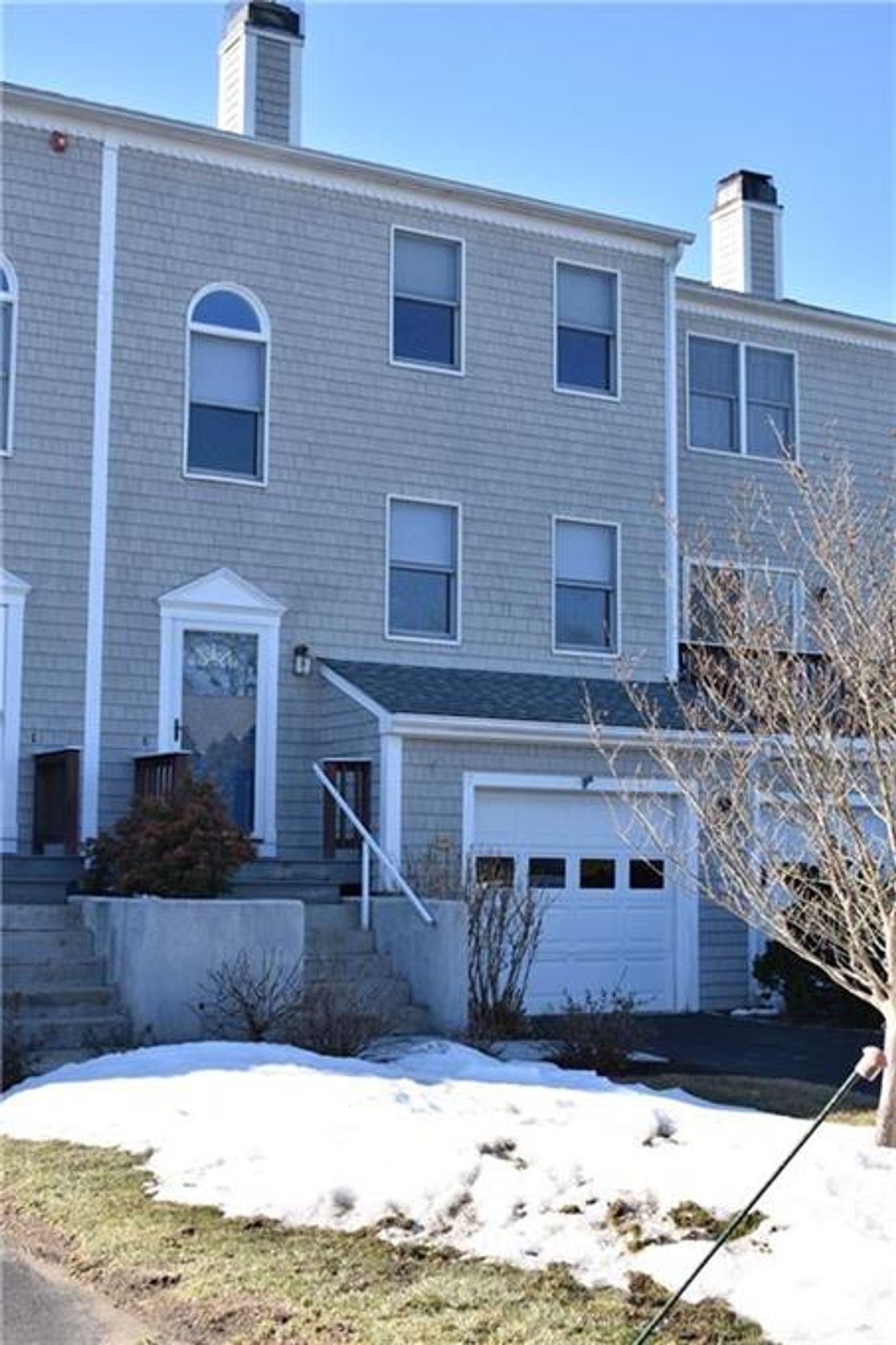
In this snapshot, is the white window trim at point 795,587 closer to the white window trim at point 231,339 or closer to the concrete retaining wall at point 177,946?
the concrete retaining wall at point 177,946

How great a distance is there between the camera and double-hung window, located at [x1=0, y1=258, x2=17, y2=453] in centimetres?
1662

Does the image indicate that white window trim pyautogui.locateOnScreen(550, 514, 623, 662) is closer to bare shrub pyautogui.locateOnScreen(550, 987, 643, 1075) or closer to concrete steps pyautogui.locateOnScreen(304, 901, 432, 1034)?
concrete steps pyautogui.locateOnScreen(304, 901, 432, 1034)

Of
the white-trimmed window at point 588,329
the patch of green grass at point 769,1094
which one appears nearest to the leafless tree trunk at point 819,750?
the patch of green grass at point 769,1094

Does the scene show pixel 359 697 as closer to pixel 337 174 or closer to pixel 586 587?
pixel 586 587

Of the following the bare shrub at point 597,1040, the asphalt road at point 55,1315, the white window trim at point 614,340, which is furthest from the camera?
the white window trim at point 614,340

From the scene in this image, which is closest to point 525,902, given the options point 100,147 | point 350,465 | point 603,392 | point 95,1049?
point 95,1049

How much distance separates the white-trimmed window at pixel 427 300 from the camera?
19062mm

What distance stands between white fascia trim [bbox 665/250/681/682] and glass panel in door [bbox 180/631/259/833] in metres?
5.31

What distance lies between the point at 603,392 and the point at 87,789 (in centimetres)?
801

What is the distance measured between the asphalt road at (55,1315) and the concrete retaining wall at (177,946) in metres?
5.66

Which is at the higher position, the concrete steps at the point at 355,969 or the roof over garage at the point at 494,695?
the roof over garage at the point at 494,695

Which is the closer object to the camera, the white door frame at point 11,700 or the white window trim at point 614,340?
the white door frame at point 11,700

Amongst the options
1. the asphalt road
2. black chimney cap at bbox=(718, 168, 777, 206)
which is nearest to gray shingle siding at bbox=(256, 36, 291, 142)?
black chimney cap at bbox=(718, 168, 777, 206)

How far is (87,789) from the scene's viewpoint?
16297 millimetres
